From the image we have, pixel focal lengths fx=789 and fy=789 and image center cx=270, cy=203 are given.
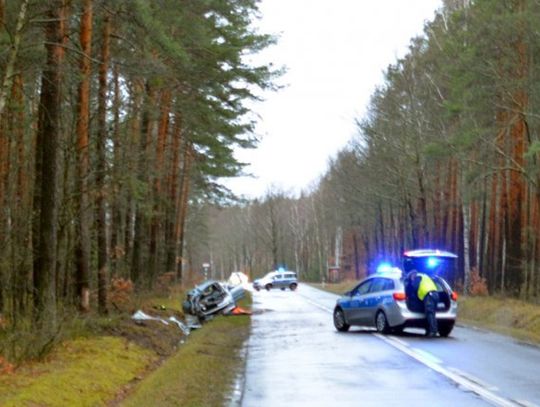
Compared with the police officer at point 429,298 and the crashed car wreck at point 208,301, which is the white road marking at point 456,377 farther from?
the crashed car wreck at point 208,301

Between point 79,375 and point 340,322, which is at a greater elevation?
point 340,322

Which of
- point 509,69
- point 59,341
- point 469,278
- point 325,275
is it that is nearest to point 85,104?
point 59,341

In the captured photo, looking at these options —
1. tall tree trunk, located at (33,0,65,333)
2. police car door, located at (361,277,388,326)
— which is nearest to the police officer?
police car door, located at (361,277,388,326)

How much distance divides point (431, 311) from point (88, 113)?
9.65 m

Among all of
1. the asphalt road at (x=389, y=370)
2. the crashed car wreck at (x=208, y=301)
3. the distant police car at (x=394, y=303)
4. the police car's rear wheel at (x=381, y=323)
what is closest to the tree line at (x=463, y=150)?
the distant police car at (x=394, y=303)

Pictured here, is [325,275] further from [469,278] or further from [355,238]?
[469,278]

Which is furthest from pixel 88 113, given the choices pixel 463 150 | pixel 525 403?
pixel 463 150

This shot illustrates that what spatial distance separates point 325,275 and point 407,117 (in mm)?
58228

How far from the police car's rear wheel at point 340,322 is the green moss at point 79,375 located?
25.4 ft

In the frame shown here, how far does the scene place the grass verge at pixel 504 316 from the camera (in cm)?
2172

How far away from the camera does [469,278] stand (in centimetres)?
3647

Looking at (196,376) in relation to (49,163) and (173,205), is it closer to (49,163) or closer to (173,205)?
(49,163)

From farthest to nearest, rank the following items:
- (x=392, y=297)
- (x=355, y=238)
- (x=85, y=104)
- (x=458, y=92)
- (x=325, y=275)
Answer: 1. (x=325, y=275)
2. (x=355, y=238)
3. (x=458, y=92)
4. (x=392, y=297)
5. (x=85, y=104)

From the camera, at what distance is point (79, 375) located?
454 inches
